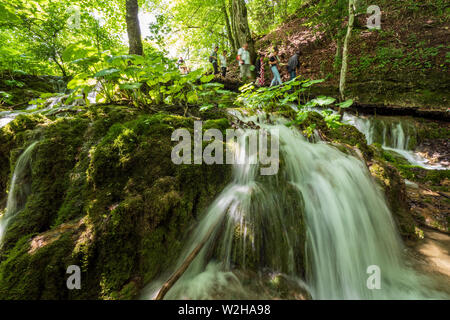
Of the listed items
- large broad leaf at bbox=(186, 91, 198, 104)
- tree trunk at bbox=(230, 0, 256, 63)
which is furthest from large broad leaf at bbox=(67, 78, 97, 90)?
tree trunk at bbox=(230, 0, 256, 63)

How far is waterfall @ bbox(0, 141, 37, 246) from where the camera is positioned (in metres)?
2.08

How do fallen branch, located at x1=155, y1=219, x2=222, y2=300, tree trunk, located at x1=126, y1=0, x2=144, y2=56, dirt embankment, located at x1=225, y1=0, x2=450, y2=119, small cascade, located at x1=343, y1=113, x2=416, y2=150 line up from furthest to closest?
dirt embankment, located at x1=225, y1=0, x2=450, y2=119
small cascade, located at x1=343, y1=113, x2=416, y2=150
tree trunk, located at x1=126, y1=0, x2=144, y2=56
fallen branch, located at x1=155, y1=219, x2=222, y2=300

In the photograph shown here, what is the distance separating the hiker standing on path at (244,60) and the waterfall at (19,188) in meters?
7.07

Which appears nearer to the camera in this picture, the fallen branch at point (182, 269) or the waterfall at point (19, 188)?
the fallen branch at point (182, 269)

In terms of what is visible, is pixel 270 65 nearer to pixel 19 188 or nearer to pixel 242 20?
pixel 242 20

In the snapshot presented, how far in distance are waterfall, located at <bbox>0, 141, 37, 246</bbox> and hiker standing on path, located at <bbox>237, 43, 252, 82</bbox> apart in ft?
23.2

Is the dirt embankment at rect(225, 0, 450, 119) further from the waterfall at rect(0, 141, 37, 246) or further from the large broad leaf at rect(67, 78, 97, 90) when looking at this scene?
the waterfall at rect(0, 141, 37, 246)

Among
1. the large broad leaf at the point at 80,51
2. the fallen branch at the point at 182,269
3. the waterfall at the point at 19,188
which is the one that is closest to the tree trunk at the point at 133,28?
the large broad leaf at the point at 80,51

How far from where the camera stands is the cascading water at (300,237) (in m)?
1.86

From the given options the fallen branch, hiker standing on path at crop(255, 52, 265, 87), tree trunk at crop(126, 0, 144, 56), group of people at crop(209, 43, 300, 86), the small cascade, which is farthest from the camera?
hiker standing on path at crop(255, 52, 265, 87)

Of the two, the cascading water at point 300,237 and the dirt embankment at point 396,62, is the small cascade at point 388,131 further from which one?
the cascading water at point 300,237

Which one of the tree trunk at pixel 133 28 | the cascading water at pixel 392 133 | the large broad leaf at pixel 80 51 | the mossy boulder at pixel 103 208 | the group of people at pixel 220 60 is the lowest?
the mossy boulder at pixel 103 208
